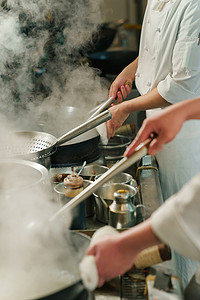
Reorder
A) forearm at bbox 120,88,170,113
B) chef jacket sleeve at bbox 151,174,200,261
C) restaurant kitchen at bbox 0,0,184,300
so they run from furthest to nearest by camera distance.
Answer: forearm at bbox 120,88,170,113
restaurant kitchen at bbox 0,0,184,300
chef jacket sleeve at bbox 151,174,200,261

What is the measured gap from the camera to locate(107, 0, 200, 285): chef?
Result: 2137 mm

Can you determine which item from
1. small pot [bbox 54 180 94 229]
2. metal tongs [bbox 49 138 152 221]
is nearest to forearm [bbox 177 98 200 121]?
metal tongs [bbox 49 138 152 221]

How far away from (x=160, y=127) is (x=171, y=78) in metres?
0.90

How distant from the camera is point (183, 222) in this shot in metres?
1.10

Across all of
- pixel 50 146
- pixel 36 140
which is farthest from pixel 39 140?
pixel 50 146

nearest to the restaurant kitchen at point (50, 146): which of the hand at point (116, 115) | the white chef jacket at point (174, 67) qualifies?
the hand at point (116, 115)

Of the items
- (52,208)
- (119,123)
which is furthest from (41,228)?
(119,123)

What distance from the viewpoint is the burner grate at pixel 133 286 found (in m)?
1.42

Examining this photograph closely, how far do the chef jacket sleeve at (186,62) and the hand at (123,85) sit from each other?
0.47 meters

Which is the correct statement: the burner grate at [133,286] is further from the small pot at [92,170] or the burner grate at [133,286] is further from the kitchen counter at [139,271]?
the small pot at [92,170]

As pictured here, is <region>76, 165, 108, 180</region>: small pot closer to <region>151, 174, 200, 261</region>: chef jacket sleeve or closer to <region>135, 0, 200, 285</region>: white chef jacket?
<region>135, 0, 200, 285</region>: white chef jacket

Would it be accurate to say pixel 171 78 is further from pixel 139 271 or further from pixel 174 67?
pixel 139 271

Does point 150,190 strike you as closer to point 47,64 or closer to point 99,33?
point 47,64

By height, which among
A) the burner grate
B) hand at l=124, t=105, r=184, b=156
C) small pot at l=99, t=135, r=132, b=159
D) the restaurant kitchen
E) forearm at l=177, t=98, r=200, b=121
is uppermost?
forearm at l=177, t=98, r=200, b=121
